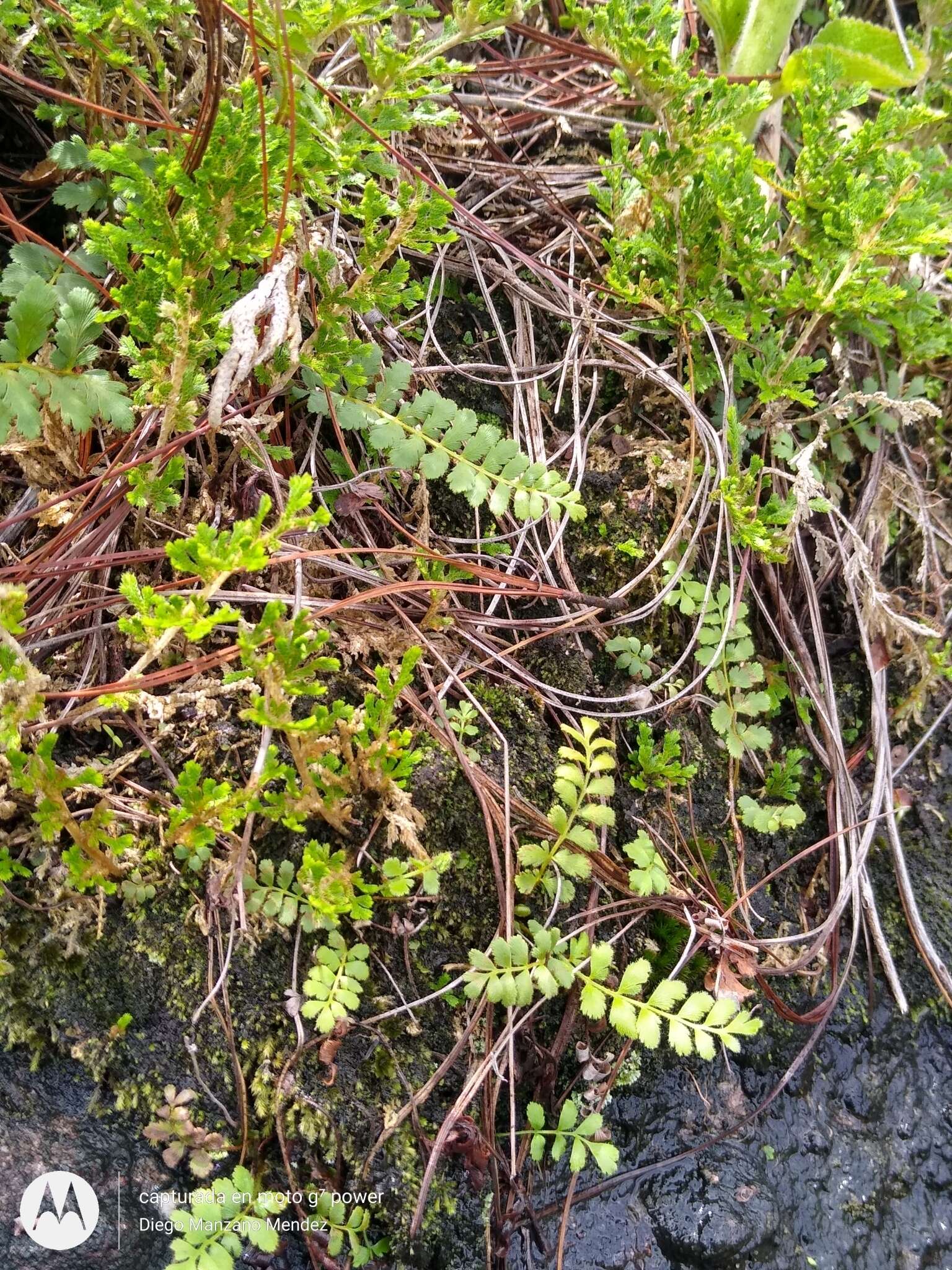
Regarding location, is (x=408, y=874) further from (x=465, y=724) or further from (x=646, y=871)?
(x=646, y=871)

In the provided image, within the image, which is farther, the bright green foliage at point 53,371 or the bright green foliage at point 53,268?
the bright green foliage at point 53,268

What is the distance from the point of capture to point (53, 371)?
5.25 feet

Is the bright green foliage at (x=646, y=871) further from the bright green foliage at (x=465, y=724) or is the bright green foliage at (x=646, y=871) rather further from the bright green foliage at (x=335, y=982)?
the bright green foliage at (x=335, y=982)

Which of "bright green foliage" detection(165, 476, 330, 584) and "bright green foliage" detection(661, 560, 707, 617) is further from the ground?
"bright green foliage" detection(165, 476, 330, 584)

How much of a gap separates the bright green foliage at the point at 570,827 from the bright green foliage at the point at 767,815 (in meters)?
0.51

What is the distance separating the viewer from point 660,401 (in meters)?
2.44

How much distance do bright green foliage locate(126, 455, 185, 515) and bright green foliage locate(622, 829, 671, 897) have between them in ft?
4.41

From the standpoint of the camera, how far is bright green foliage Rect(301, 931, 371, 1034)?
5.29 feet

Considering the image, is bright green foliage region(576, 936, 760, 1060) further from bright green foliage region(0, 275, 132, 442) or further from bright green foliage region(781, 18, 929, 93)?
bright green foliage region(781, 18, 929, 93)

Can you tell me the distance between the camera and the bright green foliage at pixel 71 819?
4.86 ft

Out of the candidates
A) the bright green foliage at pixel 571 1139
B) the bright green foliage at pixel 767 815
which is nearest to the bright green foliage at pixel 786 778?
the bright green foliage at pixel 767 815

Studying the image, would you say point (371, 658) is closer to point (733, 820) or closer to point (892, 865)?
point (733, 820)

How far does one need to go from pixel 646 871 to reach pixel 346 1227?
0.97 meters

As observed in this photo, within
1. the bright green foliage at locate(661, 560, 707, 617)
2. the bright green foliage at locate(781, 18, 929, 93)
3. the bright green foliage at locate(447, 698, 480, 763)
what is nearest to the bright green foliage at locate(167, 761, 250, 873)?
the bright green foliage at locate(447, 698, 480, 763)
